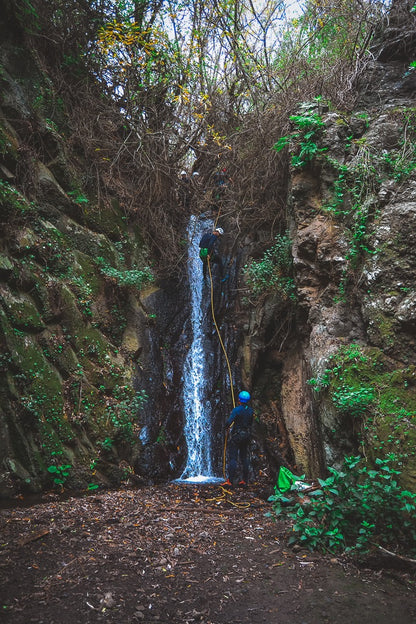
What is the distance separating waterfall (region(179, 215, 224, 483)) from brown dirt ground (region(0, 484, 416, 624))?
270 centimetres

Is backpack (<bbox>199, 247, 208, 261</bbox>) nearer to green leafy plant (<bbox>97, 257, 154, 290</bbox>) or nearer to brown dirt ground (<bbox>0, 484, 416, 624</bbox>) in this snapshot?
green leafy plant (<bbox>97, 257, 154, 290</bbox>)

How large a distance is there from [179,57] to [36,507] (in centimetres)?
973

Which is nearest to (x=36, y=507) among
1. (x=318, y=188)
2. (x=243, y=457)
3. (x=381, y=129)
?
(x=243, y=457)

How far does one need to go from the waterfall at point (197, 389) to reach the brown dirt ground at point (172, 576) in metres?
2.70

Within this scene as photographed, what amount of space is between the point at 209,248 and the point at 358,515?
748 centimetres

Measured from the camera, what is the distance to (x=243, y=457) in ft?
21.9

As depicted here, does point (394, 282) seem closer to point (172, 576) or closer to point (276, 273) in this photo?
point (276, 273)

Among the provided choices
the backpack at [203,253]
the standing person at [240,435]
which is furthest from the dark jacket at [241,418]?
the backpack at [203,253]

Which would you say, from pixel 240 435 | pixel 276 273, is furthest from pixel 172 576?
pixel 276 273

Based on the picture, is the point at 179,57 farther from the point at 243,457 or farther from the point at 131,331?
the point at 243,457

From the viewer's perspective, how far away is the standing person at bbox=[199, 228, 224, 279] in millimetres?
9828

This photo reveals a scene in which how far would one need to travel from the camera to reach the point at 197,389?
8258 mm

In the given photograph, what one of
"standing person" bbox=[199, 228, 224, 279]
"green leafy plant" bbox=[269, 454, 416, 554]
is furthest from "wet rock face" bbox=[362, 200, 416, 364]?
"standing person" bbox=[199, 228, 224, 279]

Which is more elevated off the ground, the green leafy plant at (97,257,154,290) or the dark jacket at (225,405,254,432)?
the green leafy plant at (97,257,154,290)
